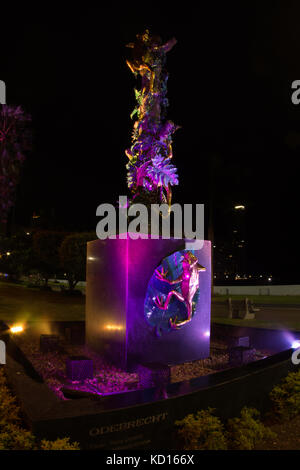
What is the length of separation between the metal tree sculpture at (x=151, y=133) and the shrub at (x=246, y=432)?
5613 millimetres

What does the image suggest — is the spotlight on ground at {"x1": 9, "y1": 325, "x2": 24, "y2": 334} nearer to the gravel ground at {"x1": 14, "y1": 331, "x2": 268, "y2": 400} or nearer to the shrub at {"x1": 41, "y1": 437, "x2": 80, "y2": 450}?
the gravel ground at {"x1": 14, "y1": 331, "x2": 268, "y2": 400}

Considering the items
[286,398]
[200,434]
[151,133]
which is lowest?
[286,398]

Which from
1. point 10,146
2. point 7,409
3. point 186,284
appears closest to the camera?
point 7,409

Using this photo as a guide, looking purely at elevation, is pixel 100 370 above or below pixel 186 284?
below

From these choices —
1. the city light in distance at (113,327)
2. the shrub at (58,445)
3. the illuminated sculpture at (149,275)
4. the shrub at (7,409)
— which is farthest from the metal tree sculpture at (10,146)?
the shrub at (58,445)

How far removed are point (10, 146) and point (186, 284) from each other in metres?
7.02

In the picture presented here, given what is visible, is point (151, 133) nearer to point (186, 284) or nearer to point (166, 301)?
point (186, 284)

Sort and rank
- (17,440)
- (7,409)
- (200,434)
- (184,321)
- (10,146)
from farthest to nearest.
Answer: (10,146), (184,321), (7,409), (200,434), (17,440)

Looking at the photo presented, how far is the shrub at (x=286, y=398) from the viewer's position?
637 cm

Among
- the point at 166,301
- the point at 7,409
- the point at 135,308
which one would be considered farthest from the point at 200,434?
the point at 166,301

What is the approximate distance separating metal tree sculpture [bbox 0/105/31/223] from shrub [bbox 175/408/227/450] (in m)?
8.76

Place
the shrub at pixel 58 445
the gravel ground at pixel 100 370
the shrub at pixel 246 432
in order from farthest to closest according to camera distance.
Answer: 1. the gravel ground at pixel 100 370
2. the shrub at pixel 246 432
3. the shrub at pixel 58 445

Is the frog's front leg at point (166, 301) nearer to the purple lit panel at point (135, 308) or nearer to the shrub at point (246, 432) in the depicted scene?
the purple lit panel at point (135, 308)

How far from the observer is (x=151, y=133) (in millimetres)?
9891
